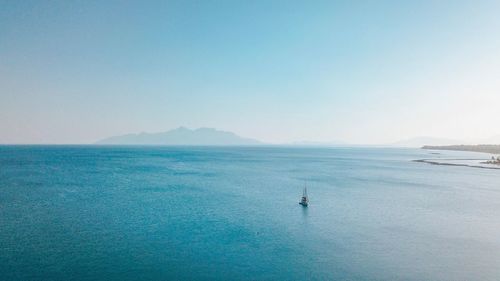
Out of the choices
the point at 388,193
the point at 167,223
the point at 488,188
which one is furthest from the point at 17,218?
the point at 488,188

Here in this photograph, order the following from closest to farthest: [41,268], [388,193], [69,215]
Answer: [41,268]
[69,215]
[388,193]

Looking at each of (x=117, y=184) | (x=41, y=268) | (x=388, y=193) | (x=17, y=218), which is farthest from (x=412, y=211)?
(x=117, y=184)

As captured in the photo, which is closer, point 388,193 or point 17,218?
point 17,218

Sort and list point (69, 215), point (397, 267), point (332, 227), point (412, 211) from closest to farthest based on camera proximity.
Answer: point (397, 267)
point (332, 227)
point (69, 215)
point (412, 211)

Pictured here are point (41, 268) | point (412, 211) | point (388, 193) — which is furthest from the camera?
point (388, 193)

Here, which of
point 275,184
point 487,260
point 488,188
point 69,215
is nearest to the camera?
point 487,260

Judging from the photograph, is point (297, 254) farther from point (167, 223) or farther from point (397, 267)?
point (167, 223)

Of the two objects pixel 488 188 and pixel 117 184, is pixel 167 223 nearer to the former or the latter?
pixel 117 184

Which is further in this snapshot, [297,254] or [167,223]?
[167,223]
